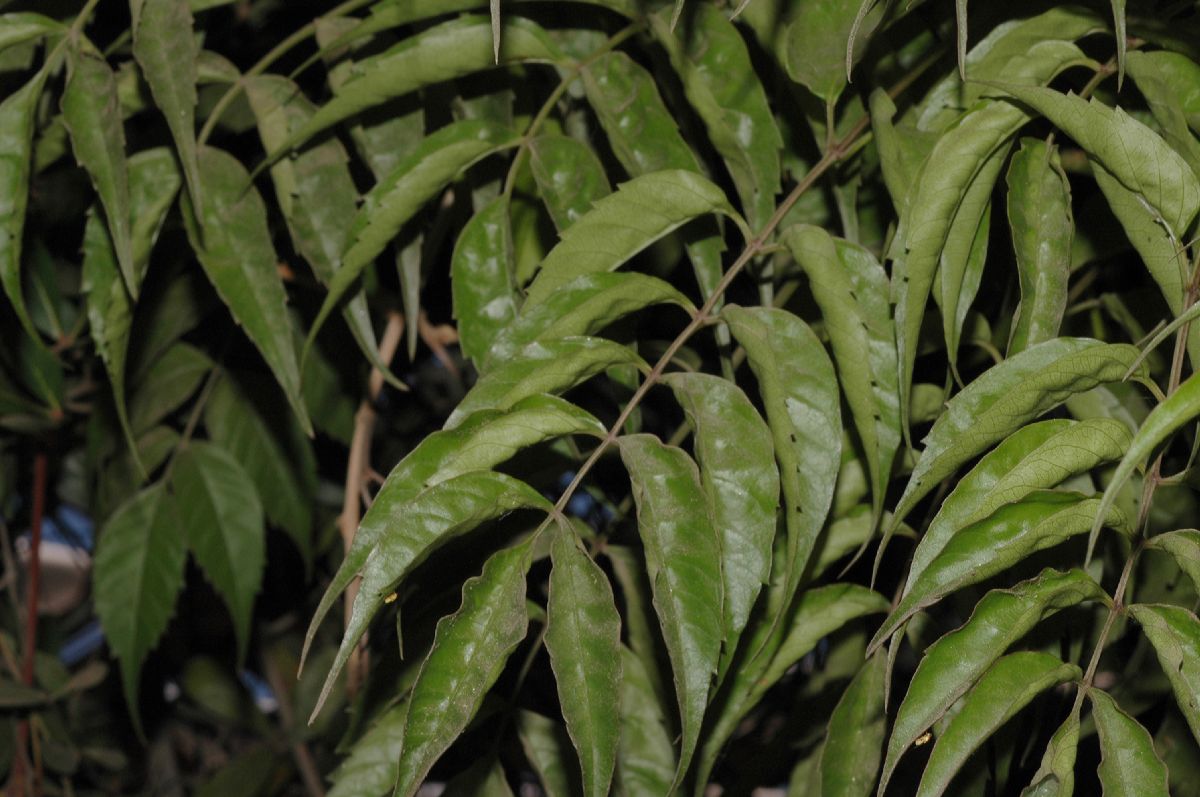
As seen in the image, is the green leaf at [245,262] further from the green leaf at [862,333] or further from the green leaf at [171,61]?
the green leaf at [862,333]

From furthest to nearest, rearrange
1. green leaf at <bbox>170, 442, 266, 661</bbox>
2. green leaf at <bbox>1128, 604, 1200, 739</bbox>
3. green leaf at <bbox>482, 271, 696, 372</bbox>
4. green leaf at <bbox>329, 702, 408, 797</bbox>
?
green leaf at <bbox>170, 442, 266, 661</bbox> → green leaf at <bbox>329, 702, 408, 797</bbox> → green leaf at <bbox>482, 271, 696, 372</bbox> → green leaf at <bbox>1128, 604, 1200, 739</bbox>

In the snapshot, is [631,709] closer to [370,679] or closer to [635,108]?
[370,679]

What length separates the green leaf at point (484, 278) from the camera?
637 millimetres

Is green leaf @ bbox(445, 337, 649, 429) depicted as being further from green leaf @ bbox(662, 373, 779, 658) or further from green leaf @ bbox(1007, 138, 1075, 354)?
green leaf @ bbox(1007, 138, 1075, 354)

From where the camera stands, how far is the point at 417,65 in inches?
25.0

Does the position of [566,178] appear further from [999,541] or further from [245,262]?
[999,541]

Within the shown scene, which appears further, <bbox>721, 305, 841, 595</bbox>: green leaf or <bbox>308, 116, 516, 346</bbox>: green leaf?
<bbox>308, 116, 516, 346</bbox>: green leaf

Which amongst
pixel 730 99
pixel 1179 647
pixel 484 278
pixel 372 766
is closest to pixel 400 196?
pixel 484 278

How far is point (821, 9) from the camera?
0.58 metres

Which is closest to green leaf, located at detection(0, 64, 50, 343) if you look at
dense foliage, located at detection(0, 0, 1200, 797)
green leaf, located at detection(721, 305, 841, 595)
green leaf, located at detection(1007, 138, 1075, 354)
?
dense foliage, located at detection(0, 0, 1200, 797)

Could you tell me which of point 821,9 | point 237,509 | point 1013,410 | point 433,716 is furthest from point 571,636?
point 237,509

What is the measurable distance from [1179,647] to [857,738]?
6.7 inches

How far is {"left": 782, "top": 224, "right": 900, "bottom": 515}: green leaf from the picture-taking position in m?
0.52

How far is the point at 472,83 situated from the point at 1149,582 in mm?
415
